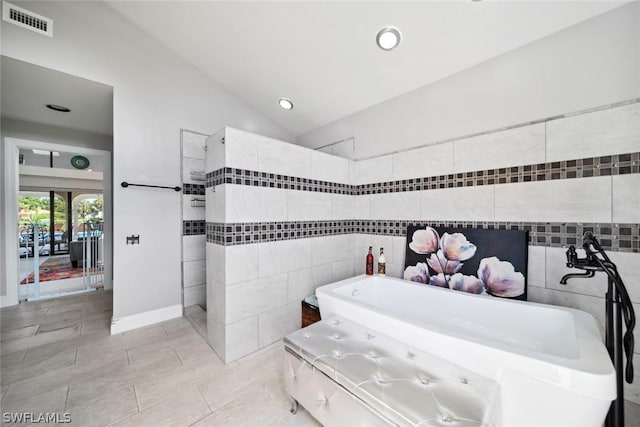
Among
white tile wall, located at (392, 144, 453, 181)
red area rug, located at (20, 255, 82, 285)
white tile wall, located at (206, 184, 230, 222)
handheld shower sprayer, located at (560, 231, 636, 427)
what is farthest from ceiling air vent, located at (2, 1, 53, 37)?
handheld shower sprayer, located at (560, 231, 636, 427)

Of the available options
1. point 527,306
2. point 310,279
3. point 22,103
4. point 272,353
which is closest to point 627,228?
point 527,306

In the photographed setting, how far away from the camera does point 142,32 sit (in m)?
2.50

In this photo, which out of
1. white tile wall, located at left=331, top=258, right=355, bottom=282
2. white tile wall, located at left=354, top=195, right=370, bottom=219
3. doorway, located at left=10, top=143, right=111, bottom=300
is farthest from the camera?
doorway, located at left=10, top=143, right=111, bottom=300

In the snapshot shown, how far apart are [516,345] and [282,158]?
2.15 meters

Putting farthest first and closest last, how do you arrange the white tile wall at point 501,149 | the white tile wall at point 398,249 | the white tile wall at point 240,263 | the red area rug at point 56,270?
the red area rug at point 56,270 → the white tile wall at point 398,249 → the white tile wall at point 240,263 → the white tile wall at point 501,149

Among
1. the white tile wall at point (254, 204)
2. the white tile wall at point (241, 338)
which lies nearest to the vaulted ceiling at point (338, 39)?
the white tile wall at point (254, 204)

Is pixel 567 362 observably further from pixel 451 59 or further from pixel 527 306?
pixel 451 59

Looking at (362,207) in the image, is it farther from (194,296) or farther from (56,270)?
(56,270)

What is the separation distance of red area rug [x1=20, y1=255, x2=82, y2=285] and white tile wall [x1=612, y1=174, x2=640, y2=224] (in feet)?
23.3

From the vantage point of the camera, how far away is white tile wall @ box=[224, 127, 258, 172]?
6.30 feet

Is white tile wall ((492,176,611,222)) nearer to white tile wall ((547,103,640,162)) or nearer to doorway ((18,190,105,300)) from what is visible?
white tile wall ((547,103,640,162))

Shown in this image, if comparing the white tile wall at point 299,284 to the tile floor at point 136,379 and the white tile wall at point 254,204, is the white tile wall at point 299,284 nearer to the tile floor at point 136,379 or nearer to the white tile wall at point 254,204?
the tile floor at point 136,379

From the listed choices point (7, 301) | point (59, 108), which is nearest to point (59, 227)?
point (7, 301)

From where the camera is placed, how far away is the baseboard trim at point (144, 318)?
2.36 m
